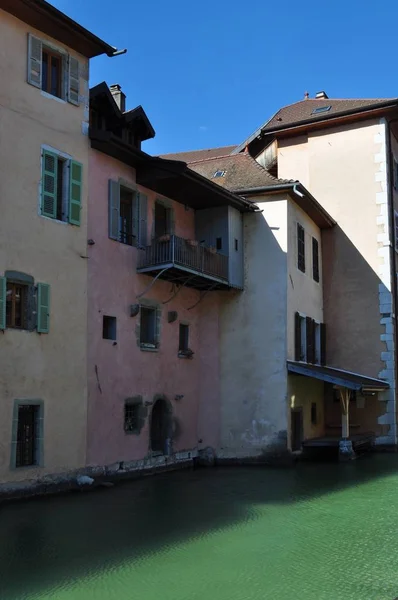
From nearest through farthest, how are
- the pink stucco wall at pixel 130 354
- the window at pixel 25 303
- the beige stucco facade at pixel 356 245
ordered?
the window at pixel 25 303, the pink stucco wall at pixel 130 354, the beige stucco facade at pixel 356 245

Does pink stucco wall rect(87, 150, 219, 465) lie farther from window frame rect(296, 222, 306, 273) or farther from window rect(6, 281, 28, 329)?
window frame rect(296, 222, 306, 273)

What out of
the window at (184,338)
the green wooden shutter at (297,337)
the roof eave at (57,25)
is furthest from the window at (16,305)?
the green wooden shutter at (297,337)

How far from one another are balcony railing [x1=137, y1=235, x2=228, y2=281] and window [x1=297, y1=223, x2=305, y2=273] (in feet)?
13.5

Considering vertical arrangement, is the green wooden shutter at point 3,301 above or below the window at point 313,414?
above

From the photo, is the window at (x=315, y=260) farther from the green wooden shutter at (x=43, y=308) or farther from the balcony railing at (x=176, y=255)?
the green wooden shutter at (x=43, y=308)

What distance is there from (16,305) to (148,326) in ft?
17.2

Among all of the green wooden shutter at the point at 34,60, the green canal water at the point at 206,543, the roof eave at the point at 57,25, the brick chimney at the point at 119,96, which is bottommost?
the green canal water at the point at 206,543

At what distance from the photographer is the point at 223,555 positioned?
877 cm

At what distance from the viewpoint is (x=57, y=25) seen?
14.7 m

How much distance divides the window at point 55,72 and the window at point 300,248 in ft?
29.7

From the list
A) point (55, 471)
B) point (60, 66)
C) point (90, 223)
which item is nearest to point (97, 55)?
point (60, 66)

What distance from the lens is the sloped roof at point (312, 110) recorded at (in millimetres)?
24297

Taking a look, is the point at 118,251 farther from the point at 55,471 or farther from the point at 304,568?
the point at 304,568

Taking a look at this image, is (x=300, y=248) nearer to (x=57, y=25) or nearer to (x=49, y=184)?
(x=49, y=184)
